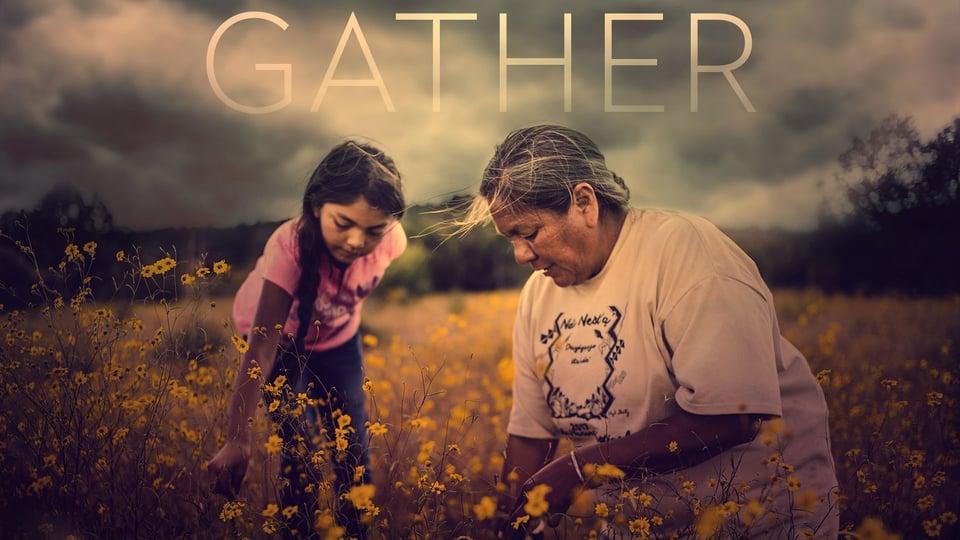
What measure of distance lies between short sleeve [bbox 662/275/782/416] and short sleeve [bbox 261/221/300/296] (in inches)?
69.7

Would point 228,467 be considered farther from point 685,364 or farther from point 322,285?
point 685,364

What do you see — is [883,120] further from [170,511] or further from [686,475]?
→ [170,511]

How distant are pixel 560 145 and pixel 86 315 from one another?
2069 millimetres

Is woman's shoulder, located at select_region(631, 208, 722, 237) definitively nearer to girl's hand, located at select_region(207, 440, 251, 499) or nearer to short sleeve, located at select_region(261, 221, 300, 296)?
short sleeve, located at select_region(261, 221, 300, 296)

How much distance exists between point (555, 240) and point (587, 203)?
0.54 ft

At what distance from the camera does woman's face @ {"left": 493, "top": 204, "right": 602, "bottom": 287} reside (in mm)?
2760

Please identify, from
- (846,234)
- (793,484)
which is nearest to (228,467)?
(793,484)

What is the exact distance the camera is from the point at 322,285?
368cm

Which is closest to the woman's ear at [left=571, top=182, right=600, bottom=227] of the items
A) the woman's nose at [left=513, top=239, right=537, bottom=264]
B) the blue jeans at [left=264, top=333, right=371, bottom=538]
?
the woman's nose at [left=513, top=239, right=537, bottom=264]

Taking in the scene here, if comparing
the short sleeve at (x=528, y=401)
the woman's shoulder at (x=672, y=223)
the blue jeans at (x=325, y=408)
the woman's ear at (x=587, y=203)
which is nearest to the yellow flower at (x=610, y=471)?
the short sleeve at (x=528, y=401)

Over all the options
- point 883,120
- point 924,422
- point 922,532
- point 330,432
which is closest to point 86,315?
point 330,432

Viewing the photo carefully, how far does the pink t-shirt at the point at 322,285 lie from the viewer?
3486 millimetres

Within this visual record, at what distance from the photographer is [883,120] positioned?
501 cm

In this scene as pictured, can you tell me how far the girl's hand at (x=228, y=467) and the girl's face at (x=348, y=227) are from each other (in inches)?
42.5
